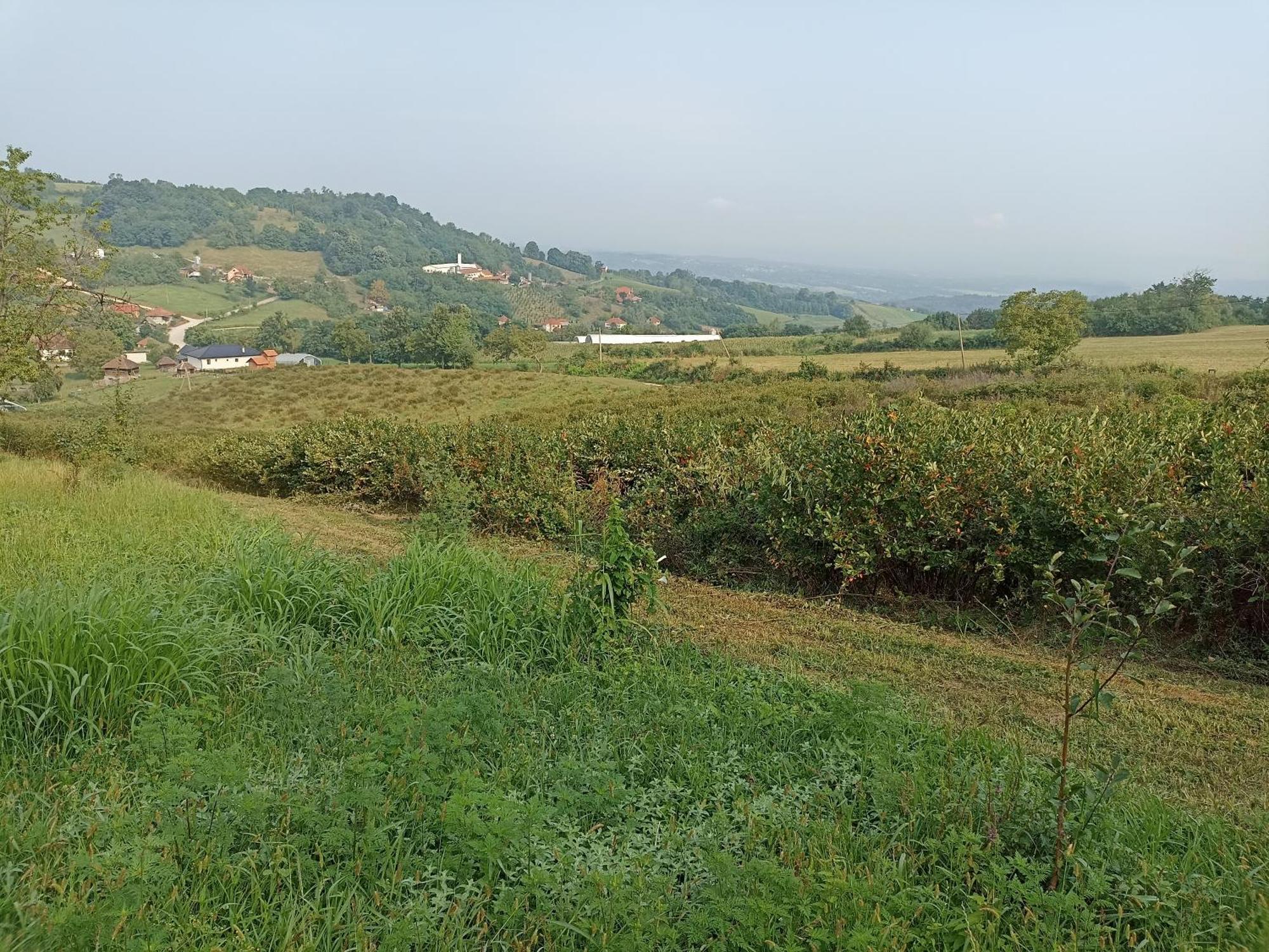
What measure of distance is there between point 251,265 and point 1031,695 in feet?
420

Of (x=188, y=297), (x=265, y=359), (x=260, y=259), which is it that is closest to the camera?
(x=265, y=359)

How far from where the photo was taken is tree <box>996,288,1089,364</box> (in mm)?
34781

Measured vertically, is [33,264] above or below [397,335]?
above

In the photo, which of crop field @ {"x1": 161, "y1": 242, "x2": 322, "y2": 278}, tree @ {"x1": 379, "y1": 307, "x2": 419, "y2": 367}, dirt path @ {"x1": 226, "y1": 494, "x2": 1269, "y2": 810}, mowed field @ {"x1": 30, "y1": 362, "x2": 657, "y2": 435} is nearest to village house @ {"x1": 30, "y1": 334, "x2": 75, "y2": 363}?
dirt path @ {"x1": 226, "y1": 494, "x2": 1269, "y2": 810}

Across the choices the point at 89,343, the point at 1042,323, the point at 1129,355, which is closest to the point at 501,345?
the point at 1042,323

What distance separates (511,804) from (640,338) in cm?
7404

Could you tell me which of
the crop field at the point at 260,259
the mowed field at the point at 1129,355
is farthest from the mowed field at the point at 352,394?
the crop field at the point at 260,259

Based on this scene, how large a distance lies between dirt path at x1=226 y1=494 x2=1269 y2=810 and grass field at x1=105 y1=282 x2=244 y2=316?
296 feet

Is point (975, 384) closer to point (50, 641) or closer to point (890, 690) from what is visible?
point (890, 690)

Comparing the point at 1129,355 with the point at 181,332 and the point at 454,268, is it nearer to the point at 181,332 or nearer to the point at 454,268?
the point at 181,332

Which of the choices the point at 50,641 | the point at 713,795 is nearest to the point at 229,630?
the point at 50,641

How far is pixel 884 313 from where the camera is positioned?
12625cm

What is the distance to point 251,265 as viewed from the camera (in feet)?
379

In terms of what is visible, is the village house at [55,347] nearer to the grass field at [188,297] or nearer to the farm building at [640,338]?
the farm building at [640,338]
